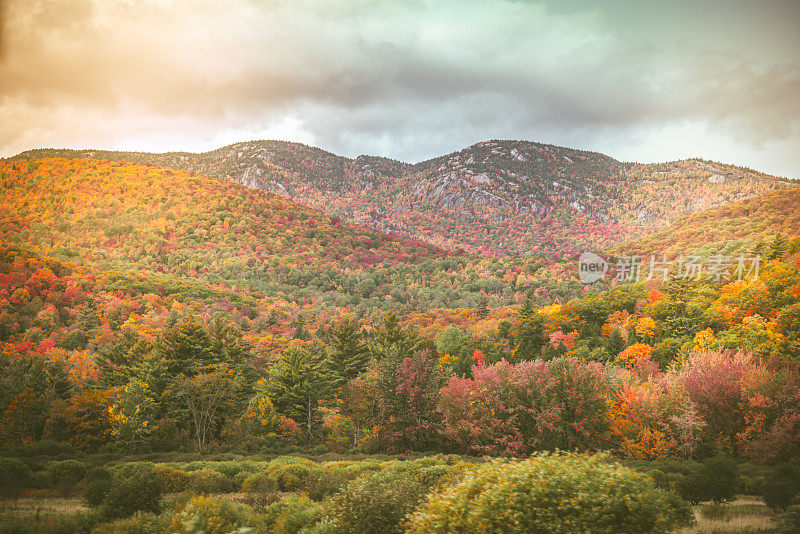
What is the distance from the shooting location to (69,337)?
7038 centimetres

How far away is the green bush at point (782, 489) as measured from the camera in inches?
627

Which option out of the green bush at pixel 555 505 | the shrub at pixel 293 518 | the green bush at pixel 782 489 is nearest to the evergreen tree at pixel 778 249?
the green bush at pixel 782 489

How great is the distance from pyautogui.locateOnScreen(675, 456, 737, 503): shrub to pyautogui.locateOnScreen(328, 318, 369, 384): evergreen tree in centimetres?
4484

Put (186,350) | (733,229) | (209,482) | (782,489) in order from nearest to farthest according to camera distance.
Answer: (782,489) < (209,482) < (186,350) < (733,229)

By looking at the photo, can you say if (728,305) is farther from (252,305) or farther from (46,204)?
(46,204)

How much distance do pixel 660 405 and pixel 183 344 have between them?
46.3 meters

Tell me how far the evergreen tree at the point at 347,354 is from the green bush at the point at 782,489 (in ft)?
157

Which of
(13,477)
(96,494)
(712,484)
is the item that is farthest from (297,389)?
(712,484)

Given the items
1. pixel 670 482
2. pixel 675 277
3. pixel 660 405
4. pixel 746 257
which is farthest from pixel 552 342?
pixel 670 482

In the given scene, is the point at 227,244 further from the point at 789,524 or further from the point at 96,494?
the point at 789,524

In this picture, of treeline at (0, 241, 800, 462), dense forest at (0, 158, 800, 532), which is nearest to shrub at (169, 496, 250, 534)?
dense forest at (0, 158, 800, 532)

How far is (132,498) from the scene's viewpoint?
1585 cm

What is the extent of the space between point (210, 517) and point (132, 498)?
7.23 metres

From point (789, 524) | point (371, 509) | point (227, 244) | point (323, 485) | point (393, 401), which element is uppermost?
point (227, 244)
